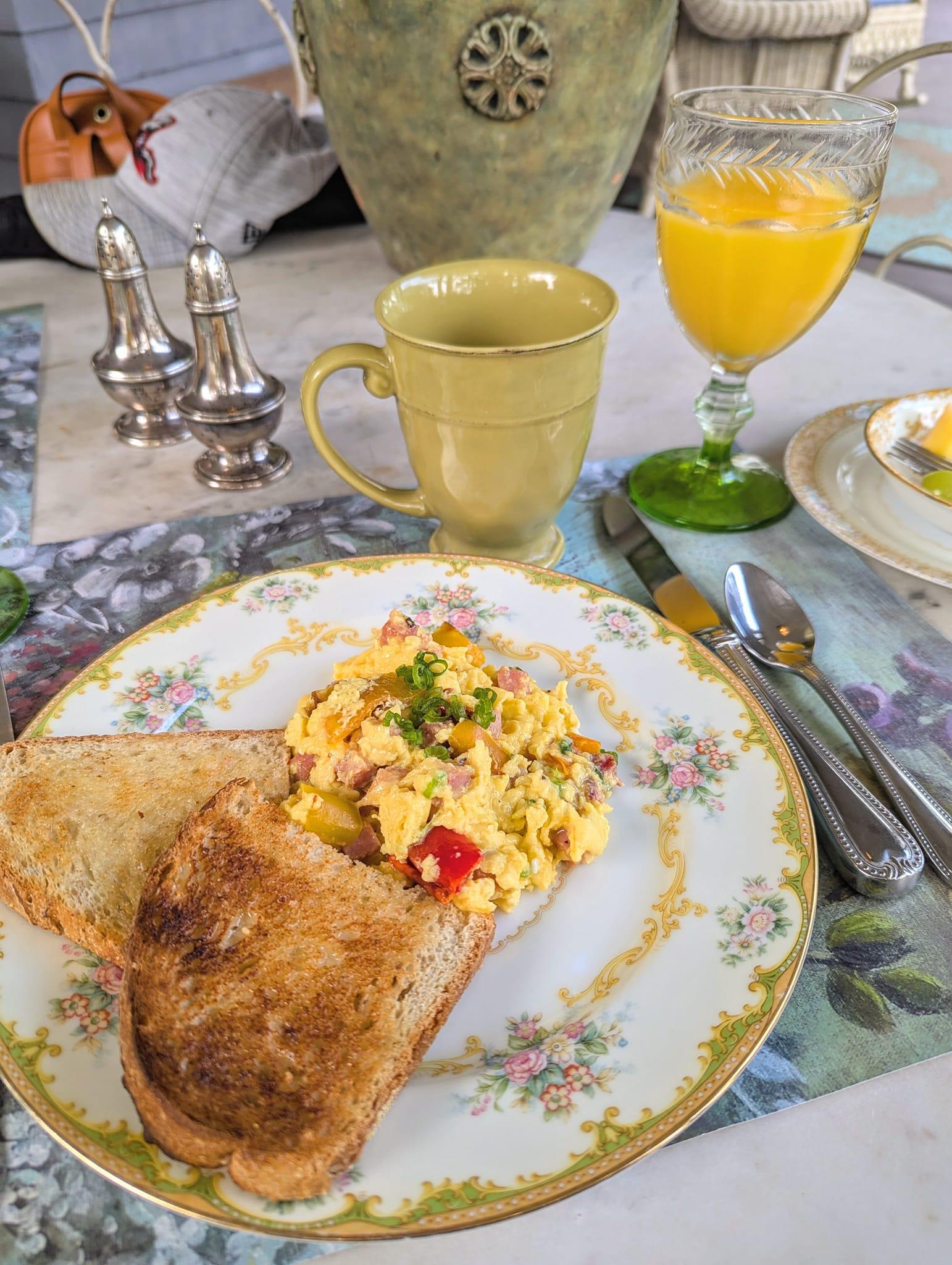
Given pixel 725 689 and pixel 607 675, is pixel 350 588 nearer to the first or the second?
pixel 607 675

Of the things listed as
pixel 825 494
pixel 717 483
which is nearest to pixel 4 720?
pixel 717 483

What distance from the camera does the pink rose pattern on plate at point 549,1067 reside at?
718 mm

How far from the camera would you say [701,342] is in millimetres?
1515

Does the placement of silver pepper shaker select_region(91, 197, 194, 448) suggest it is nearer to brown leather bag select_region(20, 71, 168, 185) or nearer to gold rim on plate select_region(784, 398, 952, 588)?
brown leather bag select_region(20, 71, 168, 185)

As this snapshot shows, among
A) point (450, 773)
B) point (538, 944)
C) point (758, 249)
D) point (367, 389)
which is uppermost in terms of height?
point (758, 249)

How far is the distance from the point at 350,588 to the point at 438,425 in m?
0.27

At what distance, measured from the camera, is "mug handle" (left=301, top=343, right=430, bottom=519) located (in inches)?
51.1

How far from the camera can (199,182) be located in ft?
7.72

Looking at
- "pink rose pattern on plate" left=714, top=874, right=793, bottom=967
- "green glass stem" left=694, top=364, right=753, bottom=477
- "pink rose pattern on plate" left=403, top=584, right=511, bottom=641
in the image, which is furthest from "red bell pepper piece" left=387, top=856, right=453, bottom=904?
"green glass stem" left=694, top=364, right=753, bottom=477

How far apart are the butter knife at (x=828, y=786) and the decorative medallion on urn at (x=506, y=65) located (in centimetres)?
100

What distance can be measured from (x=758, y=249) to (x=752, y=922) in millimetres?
989

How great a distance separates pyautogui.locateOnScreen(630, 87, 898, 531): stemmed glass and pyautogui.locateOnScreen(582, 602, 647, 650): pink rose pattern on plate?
38 centimetres

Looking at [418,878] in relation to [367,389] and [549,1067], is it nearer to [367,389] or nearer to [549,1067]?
[549,1067]

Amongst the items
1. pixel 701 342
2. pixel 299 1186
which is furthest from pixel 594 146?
pixel 299 1186
